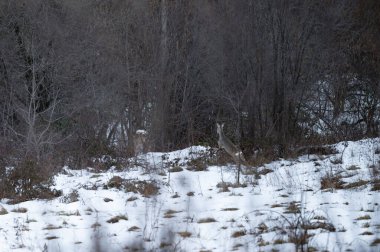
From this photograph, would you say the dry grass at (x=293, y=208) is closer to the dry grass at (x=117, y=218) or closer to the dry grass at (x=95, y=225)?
the dry grass at (x=117, y=218)

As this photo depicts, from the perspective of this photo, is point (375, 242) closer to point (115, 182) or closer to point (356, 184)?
point (356, 184)

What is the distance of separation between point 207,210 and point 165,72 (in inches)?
451

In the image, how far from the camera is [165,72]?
19.3 meters

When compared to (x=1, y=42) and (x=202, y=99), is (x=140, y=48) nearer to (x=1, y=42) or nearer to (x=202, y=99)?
(x=202, y=99)

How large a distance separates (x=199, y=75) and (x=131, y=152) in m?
6.68

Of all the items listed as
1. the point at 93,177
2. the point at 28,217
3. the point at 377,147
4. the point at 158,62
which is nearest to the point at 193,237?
the point at 28,217

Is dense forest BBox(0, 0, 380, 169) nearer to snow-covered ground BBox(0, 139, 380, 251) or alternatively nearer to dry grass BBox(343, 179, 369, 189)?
snow-covered ground BBox(0, 139, 380, 251)

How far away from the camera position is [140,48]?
20234mm

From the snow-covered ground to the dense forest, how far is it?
380 cm

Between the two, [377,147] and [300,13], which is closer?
[377,147]

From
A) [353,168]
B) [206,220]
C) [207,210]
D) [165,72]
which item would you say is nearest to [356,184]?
[353,168]

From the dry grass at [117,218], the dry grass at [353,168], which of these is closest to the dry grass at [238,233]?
the dry grass at [117,218]

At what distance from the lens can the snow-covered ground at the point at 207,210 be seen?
6.52 metres

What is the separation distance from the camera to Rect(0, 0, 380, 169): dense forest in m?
16.0
